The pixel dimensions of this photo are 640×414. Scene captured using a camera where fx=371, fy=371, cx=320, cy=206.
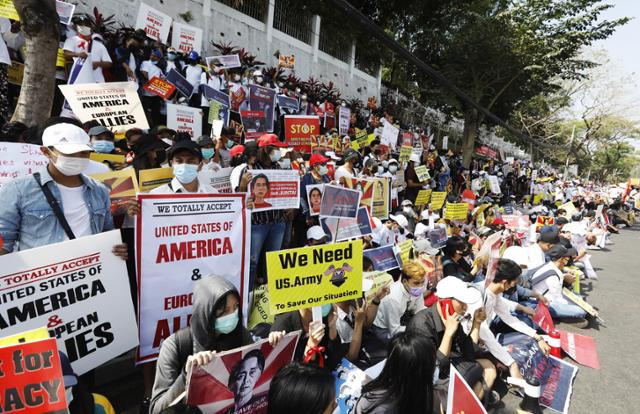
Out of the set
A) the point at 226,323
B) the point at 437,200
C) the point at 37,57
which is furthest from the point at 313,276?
the point at 437,200

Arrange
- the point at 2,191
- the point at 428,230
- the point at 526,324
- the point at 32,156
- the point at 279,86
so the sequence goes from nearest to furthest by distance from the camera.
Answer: the point at 2,191
the point at 32,156
the point at 526,324
the point at 428,230
the point at 279,86

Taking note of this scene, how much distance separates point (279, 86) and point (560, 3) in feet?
46.8

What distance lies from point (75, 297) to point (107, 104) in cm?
321

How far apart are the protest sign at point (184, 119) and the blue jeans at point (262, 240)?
9.85 feet

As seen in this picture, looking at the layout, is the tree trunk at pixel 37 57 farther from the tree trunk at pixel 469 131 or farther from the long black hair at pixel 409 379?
the tree trunk at pixel 469 131

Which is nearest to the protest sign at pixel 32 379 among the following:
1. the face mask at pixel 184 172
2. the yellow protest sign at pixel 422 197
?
the face mask at pixel 184 172

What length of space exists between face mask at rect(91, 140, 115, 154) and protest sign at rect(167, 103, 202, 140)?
2217 mm

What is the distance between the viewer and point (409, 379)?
87.1 inches

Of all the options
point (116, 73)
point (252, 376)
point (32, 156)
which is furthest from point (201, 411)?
point (116, 73)

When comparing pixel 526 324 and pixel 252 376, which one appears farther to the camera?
pixel 526 324

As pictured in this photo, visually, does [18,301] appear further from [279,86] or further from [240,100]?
[279,86]

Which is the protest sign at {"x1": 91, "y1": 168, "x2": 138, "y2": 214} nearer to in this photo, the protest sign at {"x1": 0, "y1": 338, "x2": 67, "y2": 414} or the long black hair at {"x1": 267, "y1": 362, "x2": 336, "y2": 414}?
the protest sign at {"x1": 0, "y1": 338, "x2": 67, "y2": 414}

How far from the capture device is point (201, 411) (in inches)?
74.5

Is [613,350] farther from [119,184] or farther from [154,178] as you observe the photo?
[119,184]
